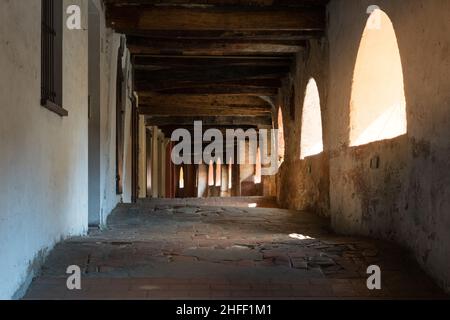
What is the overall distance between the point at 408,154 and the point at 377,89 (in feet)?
5.61

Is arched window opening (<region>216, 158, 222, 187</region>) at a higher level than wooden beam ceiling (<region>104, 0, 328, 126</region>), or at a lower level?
lower

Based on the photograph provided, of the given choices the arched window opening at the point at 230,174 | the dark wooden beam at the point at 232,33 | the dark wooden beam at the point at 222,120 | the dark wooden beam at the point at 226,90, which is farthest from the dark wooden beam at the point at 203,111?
the arched window opening at the point at 230,174

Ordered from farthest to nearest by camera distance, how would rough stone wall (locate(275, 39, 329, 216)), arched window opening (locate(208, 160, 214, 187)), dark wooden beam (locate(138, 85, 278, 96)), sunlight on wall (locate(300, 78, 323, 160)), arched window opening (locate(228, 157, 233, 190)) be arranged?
1. arched window opening (locate(208, 160, 214, 187))
2. arched window opening (locate(228, 157, 233, 190))
3. dark wooden beam (locate(138, 85, 278, 96))
4. sunlight on wall (locate(300, 78, 323, 160))
5. rough stone wall (locate(275, 39, 329, 216))

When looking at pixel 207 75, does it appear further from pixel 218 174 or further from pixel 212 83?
pixel 218 174

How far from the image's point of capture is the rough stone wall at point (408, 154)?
3.46 m

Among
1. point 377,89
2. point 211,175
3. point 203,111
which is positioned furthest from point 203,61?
point 211,175

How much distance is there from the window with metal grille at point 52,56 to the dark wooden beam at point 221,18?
2.62 metres

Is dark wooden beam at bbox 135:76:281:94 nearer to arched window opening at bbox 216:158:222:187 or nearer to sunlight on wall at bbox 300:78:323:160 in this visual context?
sunlight on wall at bbox 300:78:323:160

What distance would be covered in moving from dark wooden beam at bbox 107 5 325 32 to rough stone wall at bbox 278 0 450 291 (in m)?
0.99

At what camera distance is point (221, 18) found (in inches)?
284

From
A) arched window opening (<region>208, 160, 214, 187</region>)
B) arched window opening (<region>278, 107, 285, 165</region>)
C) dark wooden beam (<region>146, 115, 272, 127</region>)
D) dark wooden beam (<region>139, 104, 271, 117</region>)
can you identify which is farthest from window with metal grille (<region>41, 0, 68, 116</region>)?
arched window opening (<region>208, 160, 214, 187</region>)

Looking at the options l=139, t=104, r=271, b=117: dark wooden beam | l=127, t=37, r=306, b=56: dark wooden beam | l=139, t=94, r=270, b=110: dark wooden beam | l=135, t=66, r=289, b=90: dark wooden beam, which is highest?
l=127, t=37, r=306, b=56: dark wooden beam

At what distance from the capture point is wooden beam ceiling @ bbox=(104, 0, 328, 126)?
7.12 metres
